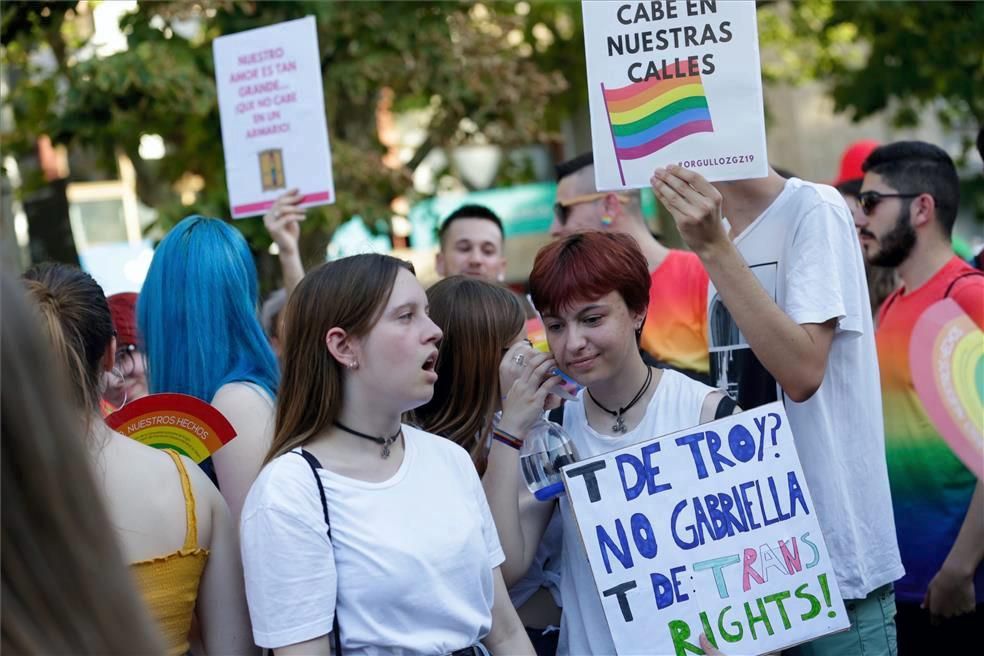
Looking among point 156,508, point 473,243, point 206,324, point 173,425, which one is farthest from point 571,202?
point 156,508

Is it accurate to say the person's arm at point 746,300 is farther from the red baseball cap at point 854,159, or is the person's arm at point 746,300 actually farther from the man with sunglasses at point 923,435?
the red baseball cap at point 854,159

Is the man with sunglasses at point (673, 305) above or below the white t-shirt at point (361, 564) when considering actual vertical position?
above

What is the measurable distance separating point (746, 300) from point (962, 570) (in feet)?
5.10

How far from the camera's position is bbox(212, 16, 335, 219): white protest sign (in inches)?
180

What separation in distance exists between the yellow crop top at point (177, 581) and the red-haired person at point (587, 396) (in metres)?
0.79

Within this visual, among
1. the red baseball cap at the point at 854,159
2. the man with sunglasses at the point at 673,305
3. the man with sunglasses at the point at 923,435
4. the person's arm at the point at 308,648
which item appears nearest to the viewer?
the person's arm at the point at 308,648

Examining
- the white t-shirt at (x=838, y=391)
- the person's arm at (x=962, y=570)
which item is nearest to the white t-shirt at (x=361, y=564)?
the white t-shirt at (x=838, y=391)

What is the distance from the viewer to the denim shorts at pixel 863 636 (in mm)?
3086

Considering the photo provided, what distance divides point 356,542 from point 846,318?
4.58 ft

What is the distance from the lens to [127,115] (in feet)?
24.2

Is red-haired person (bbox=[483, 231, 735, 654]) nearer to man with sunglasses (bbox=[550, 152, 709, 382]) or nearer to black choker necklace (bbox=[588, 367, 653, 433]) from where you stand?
black choker necklace (bbox=[588, 367, 653, 433])

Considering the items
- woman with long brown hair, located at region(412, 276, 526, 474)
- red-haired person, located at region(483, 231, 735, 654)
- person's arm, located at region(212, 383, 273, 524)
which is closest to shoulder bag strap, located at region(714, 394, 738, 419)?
red-haired person, located at region(483, 231, 735, 654)

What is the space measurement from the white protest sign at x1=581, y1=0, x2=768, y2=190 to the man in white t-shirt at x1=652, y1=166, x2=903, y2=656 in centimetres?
11

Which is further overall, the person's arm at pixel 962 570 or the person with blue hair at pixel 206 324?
the person's arm at pixel 962 570
